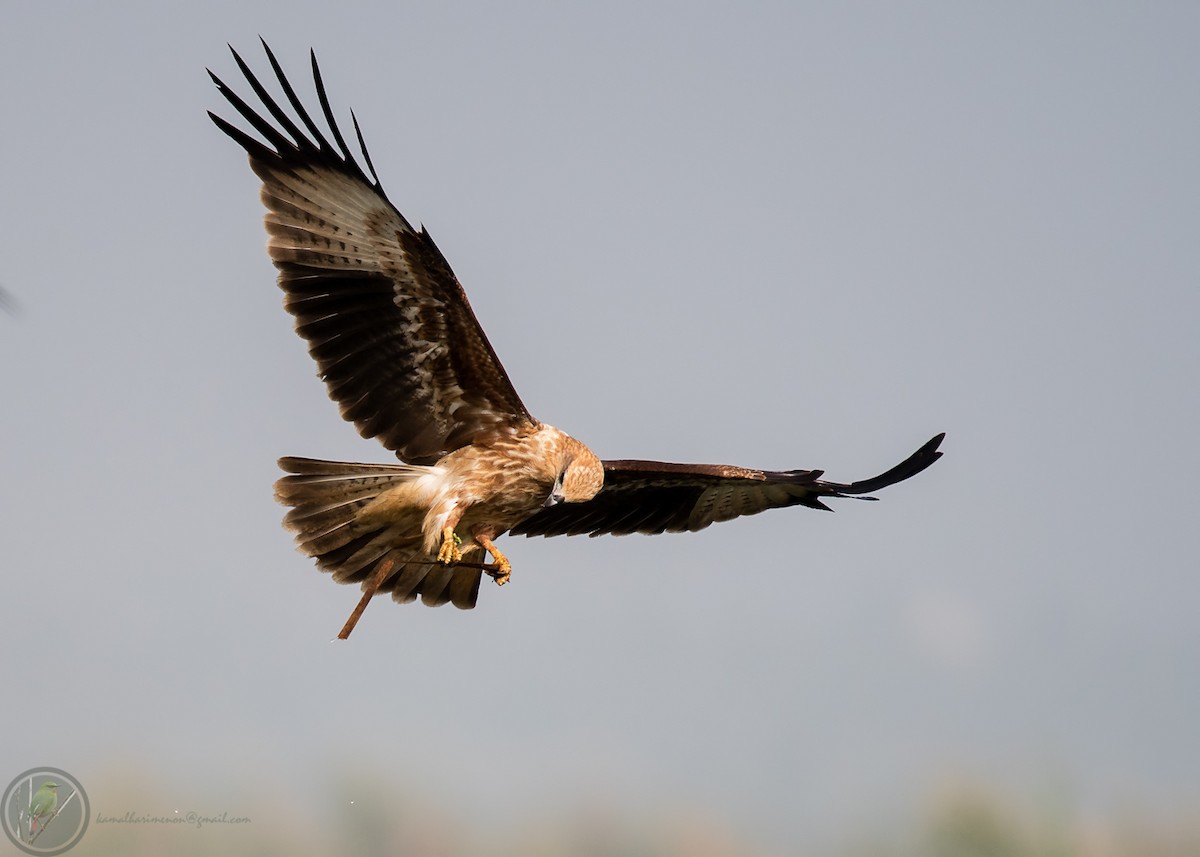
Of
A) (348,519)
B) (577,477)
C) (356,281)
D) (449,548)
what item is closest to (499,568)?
(449,548)

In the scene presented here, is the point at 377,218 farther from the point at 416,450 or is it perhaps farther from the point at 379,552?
the point at 379,552

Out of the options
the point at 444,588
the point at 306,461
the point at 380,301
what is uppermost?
the point at 380,301

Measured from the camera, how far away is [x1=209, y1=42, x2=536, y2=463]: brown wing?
31.4 ft

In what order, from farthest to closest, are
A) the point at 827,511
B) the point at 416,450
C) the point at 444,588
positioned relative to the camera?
the point at 827,511 < the point at 444,588 < the point at 416,450

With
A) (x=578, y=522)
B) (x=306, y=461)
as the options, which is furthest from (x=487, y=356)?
(x=578, y=522)

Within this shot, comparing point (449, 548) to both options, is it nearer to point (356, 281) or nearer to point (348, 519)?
point (348, 519)

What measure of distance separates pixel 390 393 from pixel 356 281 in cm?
75

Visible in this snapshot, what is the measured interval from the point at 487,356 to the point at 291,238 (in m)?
1.35

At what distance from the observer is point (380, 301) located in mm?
9750

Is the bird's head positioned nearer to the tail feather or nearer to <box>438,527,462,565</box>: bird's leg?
<box>438,527,462,565</box>: bird's leg

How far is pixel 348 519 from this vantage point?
33.5ft

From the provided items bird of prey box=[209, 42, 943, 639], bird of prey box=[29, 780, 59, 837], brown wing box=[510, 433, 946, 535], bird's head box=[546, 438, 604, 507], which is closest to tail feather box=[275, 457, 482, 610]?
bird of prey box=[209, 42, 943, 639]

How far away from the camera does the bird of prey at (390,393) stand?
9.59 m

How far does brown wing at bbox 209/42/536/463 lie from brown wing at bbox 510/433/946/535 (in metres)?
1.49
